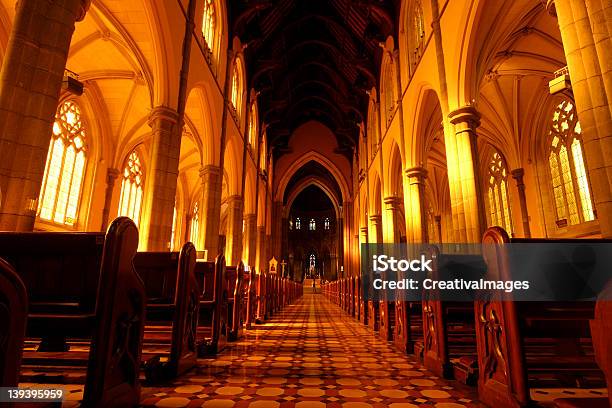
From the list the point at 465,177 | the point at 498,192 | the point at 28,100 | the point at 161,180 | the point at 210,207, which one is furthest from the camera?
the point at 498,192

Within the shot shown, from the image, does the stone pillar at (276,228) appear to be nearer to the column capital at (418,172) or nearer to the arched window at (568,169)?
the column capital at (418,172)

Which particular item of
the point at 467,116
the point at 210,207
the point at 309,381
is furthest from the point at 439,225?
the point at 309,381

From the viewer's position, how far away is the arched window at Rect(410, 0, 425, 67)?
1027 cm

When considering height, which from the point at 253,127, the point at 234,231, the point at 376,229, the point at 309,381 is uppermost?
the point at 253,127

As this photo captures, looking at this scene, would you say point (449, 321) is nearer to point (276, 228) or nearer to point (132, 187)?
point (132, 187)

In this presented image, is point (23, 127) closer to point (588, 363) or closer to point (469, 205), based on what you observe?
point (588, 363)

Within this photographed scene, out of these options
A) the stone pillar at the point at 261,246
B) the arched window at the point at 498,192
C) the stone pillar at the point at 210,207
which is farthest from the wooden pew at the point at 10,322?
the stone pillar at the point at 261,246

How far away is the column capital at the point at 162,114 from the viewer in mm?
7605

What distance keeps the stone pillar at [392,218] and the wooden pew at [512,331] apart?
11.4 metres

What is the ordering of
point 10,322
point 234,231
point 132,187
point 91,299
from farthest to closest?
point 132,187 → point 234,231 → point 91,299 → point 10,322

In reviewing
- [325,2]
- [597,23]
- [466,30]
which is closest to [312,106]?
[325,2]

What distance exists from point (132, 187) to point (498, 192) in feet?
59.0

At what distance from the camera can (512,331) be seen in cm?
209

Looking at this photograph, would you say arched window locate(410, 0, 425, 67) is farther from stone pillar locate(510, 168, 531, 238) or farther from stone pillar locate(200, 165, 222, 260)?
stone pillar locate(200, 165, 222, 260)
